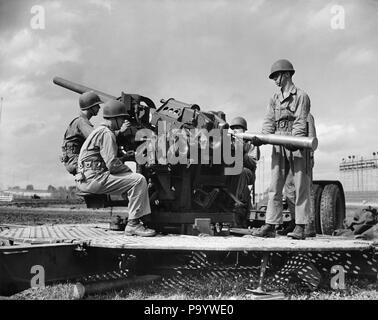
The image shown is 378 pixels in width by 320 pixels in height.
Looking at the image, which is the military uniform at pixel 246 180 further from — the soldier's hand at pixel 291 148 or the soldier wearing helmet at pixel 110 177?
the soldier wearing helmet at pixel 110 177

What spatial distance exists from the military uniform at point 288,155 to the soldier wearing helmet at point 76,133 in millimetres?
2633

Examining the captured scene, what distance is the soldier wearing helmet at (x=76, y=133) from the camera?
22.2ft

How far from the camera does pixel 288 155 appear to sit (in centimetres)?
561

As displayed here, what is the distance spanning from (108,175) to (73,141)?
146cm

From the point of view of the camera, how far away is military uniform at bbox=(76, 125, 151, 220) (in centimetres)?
562

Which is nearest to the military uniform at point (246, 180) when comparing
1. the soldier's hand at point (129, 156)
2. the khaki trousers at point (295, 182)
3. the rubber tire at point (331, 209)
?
the rubber tire at point (331, 209)

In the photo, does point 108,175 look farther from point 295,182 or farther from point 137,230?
point 295,182

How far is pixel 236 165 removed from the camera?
6.62 metres

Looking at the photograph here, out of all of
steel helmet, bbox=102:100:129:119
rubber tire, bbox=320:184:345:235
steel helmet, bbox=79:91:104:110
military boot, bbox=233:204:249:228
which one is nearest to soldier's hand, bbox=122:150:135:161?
steel helmet, bbox=102:100:129:119

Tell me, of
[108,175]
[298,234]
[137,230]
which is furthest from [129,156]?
[298,234]

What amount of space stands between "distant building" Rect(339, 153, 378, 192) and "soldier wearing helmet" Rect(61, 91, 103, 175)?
1521 inches
